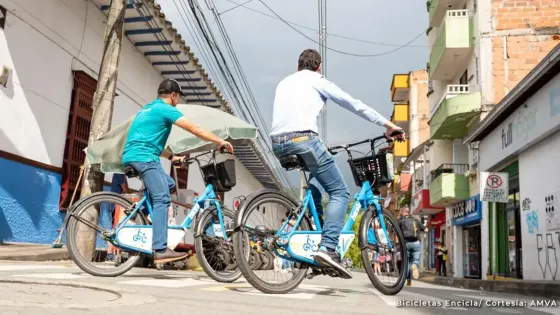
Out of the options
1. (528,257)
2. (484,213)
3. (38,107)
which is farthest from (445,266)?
(38,107)

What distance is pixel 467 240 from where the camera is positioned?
81.1 feet

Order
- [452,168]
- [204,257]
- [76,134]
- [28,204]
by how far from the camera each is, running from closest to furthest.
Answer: [204,257], [28,204], [76,134], [452,168]

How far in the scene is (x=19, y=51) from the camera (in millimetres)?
9562

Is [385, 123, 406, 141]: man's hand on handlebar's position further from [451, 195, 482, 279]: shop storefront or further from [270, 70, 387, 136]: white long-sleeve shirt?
[451, 195, 482, 279]: shop storefront

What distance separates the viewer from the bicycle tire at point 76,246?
5.07 m

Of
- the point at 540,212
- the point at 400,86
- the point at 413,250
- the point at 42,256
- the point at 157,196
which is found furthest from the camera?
the point at 400,86

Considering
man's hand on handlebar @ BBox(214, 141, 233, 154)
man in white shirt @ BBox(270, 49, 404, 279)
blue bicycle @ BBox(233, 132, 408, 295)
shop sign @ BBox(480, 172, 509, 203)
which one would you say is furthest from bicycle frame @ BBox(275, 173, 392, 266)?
shop sign @ BBox(480, 172, 509, 203)

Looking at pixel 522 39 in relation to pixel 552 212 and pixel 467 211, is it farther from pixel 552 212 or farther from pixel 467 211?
pixel 552 212

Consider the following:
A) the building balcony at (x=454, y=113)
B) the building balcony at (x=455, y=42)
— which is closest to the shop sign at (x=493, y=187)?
Result: the building balcony at (x=454, y=113)

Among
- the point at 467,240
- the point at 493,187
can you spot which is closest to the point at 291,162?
the point at 493,187

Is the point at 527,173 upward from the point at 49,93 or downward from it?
downward

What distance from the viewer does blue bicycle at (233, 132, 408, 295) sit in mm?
4288

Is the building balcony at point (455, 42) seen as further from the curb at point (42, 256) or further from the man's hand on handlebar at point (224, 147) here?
the man's hand on handlebar at point (224, 147)

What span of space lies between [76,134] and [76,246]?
7016 mm
